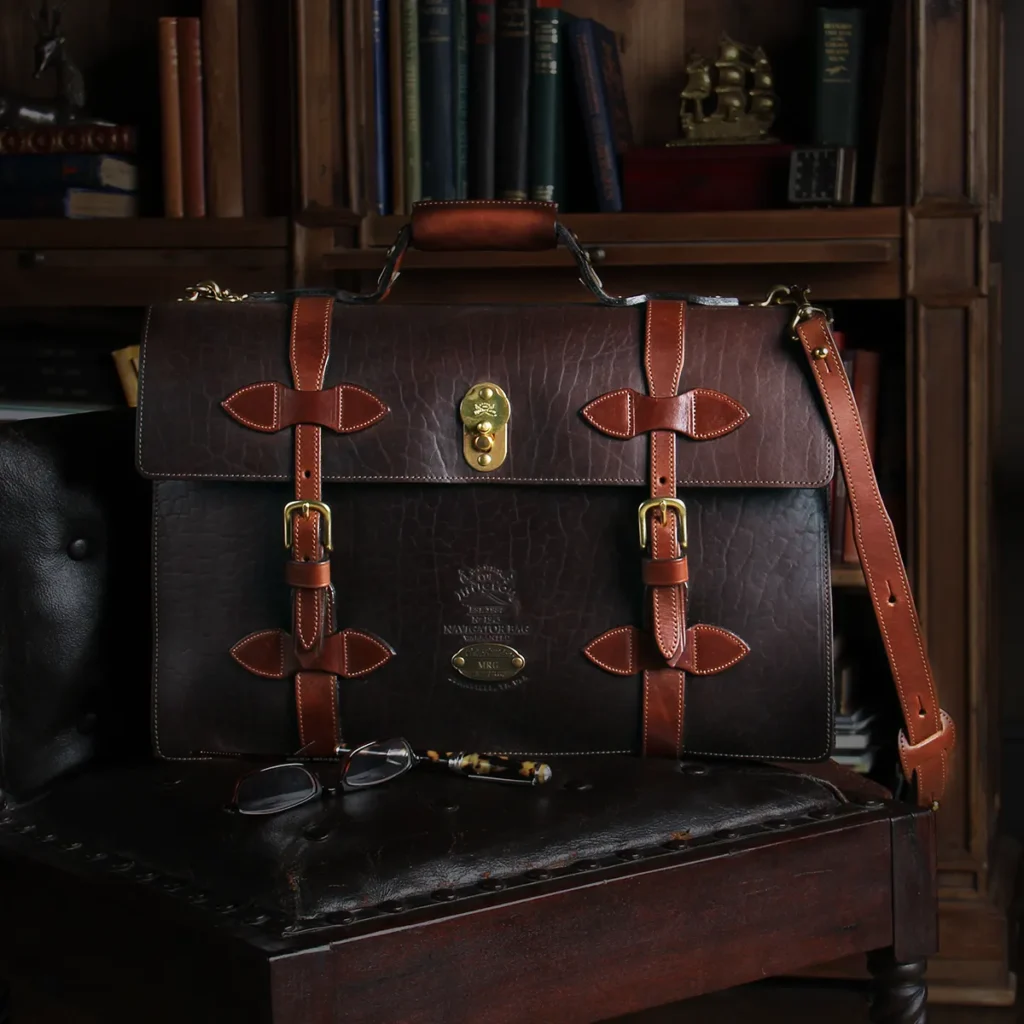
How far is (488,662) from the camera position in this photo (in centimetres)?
104

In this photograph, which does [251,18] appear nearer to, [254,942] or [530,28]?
[530,28]

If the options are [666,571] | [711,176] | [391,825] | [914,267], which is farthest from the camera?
[711,176]

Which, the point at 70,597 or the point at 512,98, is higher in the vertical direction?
the point at 512,98

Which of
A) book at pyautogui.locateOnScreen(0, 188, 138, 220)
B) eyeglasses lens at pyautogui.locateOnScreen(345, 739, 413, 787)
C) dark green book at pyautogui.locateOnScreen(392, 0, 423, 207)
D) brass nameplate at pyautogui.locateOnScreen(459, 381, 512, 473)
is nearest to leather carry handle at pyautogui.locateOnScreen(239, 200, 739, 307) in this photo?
brass nameplate at pyautogui.locateOnScreen(459, 381, 512, 473)

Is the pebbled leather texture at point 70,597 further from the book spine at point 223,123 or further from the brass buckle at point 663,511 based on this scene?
the book spine at point 223,123

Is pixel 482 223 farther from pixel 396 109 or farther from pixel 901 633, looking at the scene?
pixel 396 109

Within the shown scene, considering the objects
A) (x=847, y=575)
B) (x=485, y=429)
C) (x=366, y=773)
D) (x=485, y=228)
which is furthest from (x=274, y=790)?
(x=847, y=575)

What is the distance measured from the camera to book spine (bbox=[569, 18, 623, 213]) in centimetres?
167

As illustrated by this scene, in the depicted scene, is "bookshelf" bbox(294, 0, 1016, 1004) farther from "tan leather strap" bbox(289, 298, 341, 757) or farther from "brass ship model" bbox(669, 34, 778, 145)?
"tan leather strap" bbox(289, 298, 341, 757)

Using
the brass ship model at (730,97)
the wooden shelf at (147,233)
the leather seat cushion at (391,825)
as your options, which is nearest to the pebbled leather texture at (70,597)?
the leather seat cushion at (391,825)

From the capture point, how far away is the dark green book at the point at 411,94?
1.65 metres

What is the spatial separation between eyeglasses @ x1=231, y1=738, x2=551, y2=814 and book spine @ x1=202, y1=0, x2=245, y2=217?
89cm

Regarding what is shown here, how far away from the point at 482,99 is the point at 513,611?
860mm

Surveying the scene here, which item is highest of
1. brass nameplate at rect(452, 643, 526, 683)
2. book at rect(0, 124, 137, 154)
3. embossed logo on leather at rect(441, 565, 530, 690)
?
book at rect(0, 124, 137, 154)
